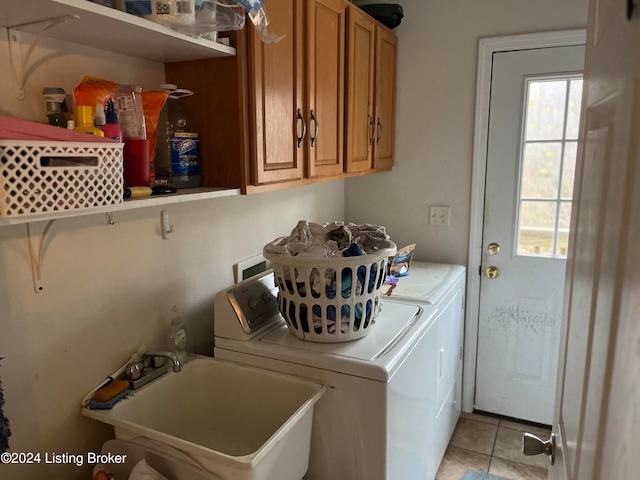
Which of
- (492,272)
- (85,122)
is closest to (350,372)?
(85,122)

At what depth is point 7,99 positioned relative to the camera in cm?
109

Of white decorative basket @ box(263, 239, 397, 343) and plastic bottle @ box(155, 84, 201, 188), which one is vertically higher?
plastic bottle @ box(155, 84, 201, 188)

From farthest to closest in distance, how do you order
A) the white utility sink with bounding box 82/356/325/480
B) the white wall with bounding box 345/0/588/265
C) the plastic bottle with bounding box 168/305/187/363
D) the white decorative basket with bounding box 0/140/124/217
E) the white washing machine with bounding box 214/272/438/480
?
1. the white wall with bounding box 345/0/588/265
2. the plastic bottle with bounding box 168/305/187/363
3. the white washing machine with bounding box 214/272/438/480
4. the white utility sink with bounding box 82/356/325/480
5. the white decorative basket with bounding box 0/140/124/217

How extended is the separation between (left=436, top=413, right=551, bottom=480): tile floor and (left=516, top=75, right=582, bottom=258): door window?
98 centimetres

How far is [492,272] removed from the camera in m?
2.59

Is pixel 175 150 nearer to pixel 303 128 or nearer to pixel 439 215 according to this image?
pixel 303 128

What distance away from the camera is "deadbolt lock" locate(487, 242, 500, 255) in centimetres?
256

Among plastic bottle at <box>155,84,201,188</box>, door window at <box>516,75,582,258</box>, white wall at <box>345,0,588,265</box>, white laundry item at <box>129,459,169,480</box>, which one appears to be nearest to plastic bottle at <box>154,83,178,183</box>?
plastic bottle at <box>155,84,201,188</box>

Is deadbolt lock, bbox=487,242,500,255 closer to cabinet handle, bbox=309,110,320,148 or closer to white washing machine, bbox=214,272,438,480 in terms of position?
white washing machine, bbox=214,272,438,480

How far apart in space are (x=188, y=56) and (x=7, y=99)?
51 cm

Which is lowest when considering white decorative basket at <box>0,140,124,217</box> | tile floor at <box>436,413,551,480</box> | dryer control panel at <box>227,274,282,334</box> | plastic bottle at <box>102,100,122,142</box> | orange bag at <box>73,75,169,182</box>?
tile floor at <box>436,413,551,480</box>

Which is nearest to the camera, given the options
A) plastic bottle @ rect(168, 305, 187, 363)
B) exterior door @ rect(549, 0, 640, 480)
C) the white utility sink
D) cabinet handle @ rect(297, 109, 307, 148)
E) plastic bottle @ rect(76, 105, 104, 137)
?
exterior door @ rect(549, 0, 640, 480)

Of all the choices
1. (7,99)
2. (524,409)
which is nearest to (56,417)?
(7,99)

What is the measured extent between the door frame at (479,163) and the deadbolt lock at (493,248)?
52 mm
